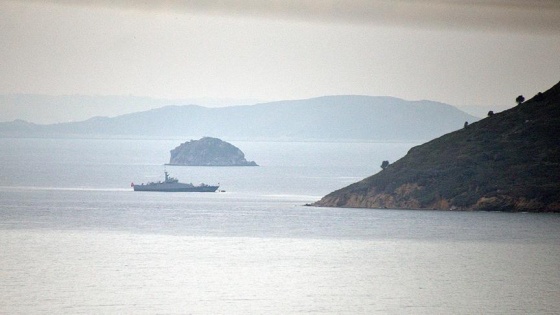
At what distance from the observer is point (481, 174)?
172 metres

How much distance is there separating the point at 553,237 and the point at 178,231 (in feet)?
150

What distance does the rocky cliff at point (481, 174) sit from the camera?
166 metres

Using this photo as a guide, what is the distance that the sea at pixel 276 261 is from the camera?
274 ft

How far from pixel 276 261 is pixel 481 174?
69.7 metres

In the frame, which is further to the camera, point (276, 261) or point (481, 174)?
point (481, 174)

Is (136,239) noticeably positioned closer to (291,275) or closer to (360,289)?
(291,275)

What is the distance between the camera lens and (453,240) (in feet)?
433

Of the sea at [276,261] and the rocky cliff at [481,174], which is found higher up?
the rocky cliff at [481,174]

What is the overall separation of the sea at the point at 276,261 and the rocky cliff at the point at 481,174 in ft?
9.62

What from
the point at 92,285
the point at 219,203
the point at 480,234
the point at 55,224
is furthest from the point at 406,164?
the point at 92,285

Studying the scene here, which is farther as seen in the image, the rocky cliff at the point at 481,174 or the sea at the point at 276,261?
the rocky cliff at the point at 481,174

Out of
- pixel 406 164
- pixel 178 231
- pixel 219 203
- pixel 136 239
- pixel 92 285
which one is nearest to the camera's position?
pixel 92 285

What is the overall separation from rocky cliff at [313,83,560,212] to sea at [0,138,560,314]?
2.93 m

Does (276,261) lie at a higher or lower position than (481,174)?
lower
